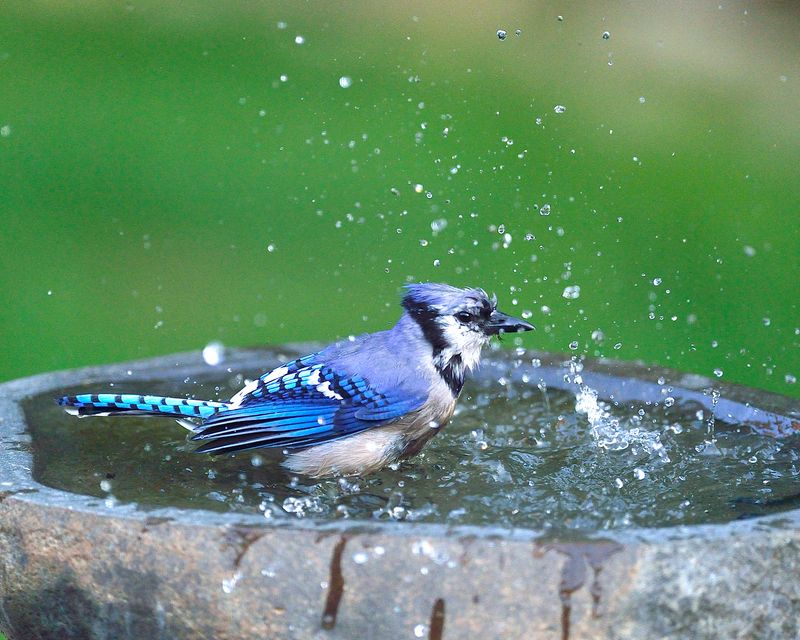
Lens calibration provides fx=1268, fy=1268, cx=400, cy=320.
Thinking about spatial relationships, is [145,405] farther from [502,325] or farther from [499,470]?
[502,325]

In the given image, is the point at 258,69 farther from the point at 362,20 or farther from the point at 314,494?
the point at 314,494

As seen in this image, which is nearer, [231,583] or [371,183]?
[231,583]

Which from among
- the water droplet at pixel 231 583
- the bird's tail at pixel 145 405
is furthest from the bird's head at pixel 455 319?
the water droplet at pixel 231 583

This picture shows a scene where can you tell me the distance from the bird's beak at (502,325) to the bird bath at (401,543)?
0.34 meters

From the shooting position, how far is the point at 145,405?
3.10m

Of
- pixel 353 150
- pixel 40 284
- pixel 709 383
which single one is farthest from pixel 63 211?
pixel 709 383

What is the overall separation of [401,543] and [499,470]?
92 cm

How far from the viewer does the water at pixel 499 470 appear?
2.74 m

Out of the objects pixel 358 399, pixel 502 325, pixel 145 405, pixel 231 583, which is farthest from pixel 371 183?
pixel 231 583

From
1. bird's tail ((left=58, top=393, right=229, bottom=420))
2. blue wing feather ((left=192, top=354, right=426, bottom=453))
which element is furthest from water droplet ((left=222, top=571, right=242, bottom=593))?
bird's tail ((left=58, top=393, right=229, bottom=420))

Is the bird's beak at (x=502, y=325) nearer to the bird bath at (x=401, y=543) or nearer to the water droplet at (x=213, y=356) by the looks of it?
the bird bath at (x=401, y=543)

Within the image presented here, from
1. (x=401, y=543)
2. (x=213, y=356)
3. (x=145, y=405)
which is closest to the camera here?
(x=401, y=543)

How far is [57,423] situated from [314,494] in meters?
0.85

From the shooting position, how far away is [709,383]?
12.7 ft
